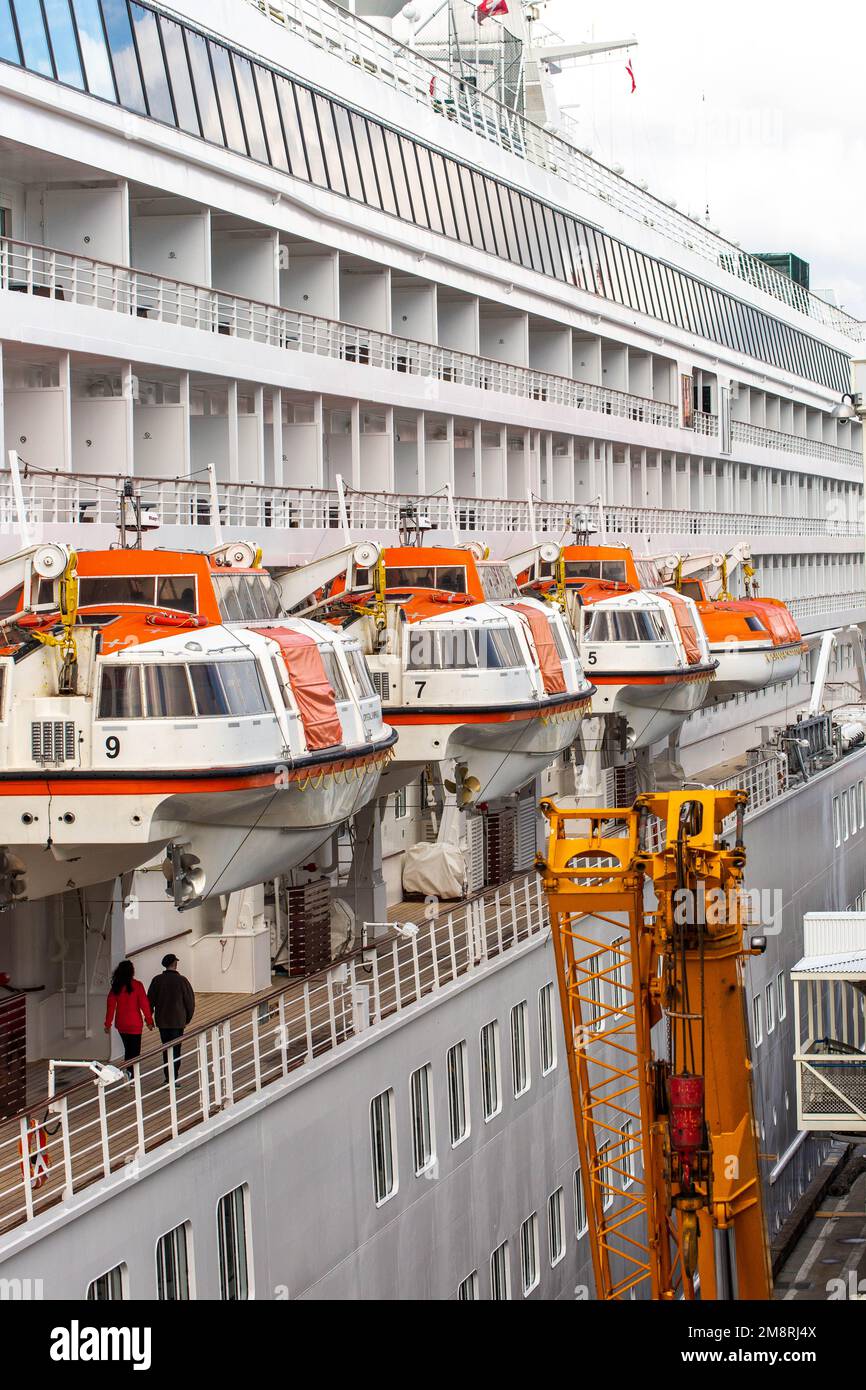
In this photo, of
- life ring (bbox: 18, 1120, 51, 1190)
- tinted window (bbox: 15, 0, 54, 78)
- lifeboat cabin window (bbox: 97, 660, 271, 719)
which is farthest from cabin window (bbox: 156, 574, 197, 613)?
tinted window (bbox: 15, 0, 54, 78)

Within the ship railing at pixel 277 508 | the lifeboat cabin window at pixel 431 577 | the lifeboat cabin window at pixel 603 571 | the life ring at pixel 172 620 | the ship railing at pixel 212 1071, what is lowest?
the ship railing at pixel 212 1071

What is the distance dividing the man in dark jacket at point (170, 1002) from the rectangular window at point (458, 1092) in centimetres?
449

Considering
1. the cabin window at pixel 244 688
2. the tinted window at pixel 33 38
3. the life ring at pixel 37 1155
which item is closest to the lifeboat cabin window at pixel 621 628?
the tinted window at pixel 33 38

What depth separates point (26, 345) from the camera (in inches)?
860

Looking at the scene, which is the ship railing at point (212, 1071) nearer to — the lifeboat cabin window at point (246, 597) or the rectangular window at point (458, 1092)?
the rectangular window at point (458, 1092)

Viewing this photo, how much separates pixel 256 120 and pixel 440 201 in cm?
708

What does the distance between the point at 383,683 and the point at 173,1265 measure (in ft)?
30.0

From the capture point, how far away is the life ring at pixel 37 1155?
15219 mm

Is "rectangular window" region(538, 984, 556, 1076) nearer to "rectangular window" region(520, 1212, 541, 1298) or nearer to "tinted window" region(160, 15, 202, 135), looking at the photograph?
"rectangular window" region(520, 1212, 541, 1298)

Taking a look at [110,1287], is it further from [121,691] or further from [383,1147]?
[383,1147]

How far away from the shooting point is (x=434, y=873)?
3080cm

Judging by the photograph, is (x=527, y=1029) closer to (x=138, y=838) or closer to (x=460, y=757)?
→ (x=460, y=757)

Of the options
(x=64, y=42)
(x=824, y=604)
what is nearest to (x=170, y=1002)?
(x=64, y=42)
